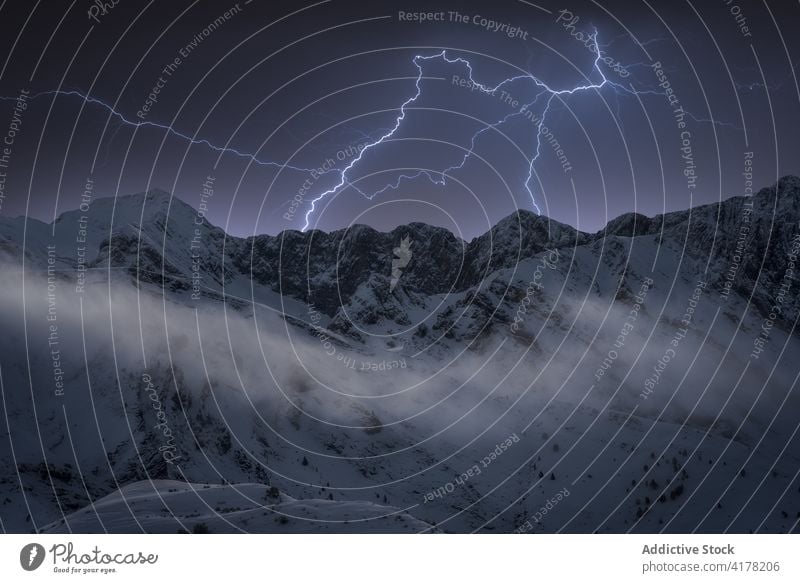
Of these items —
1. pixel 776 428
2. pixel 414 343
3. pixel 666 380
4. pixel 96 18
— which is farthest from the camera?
pixel 414 343

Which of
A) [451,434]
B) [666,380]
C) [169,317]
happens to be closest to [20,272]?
[169,317]

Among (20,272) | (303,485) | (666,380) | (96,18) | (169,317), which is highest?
(96,18)

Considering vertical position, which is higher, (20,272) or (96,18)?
(96,18)

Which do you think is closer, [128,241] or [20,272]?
[20,272]
